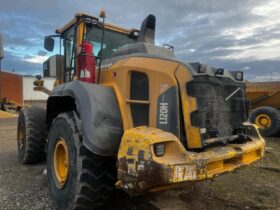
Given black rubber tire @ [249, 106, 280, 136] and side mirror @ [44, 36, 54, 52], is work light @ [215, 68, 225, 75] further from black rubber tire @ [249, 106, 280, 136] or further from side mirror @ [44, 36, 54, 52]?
black rubber tire @ [249, 106, 280, 136]

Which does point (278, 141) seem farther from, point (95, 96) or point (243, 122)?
point (95, 96)

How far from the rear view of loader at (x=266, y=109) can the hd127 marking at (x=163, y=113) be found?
789 cm

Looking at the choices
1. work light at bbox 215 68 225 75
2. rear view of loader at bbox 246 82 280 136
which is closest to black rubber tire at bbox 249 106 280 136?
rear view of loader at bbox 246 82 280 136

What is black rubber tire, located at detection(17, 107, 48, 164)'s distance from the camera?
20.5 feet

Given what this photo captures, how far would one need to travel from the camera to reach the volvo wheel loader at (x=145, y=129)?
10.6ft

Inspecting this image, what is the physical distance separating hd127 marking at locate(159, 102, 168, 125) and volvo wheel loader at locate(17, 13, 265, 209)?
10 millimetres

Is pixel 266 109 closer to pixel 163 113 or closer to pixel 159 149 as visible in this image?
pixel 163 113

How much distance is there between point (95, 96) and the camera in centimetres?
374

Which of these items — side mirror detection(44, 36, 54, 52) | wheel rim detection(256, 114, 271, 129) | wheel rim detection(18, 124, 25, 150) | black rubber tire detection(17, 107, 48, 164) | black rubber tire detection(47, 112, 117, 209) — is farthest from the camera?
wheel rim detection(256, 114, 271, 129)

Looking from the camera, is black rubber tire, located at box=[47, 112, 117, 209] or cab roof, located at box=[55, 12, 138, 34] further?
cab roof, located at box=[55, 12, 138, 34]

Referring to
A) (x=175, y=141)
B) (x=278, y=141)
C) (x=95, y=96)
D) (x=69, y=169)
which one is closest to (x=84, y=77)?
(x=95, y=96)

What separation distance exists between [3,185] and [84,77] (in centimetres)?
218

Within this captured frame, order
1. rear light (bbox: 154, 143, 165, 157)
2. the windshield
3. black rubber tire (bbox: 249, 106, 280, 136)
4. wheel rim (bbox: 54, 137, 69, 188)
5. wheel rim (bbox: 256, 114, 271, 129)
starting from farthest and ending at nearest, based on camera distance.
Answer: wheel rim (bbox: 256, 114, 271, 129) → black rubber tire (bbox: 249, 106, 280, 136) → the windshield → wheel rim (bbox: 54, 137, 69, 188) → rear light (bbox: 154, 143, 165, 157)

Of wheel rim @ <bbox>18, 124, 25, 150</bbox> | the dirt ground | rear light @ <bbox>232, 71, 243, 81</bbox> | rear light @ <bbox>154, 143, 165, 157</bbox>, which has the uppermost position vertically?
rear light @ <bbox>232, 71, 243, 81</bbox>
